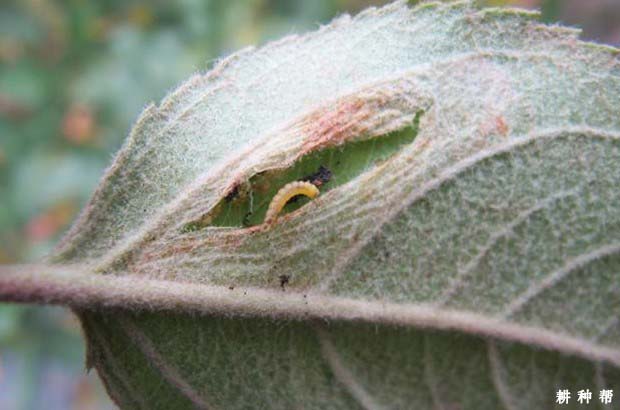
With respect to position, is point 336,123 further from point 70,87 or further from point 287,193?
point 70,87

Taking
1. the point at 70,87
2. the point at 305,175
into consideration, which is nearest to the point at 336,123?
the point at 305,175

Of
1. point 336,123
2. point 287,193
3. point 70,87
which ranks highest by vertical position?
point 70,87

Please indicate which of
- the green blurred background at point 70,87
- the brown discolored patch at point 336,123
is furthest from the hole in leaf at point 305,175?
the green blurred background at point 70,87

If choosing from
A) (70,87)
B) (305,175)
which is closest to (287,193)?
(305,175)

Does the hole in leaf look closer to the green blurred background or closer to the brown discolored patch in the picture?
the brown discolored patch

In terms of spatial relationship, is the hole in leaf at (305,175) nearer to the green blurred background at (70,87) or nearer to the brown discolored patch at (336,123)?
the brown discolored patch at (336,123)

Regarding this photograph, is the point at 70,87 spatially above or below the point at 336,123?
above

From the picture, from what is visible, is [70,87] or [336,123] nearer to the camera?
[336,123]
